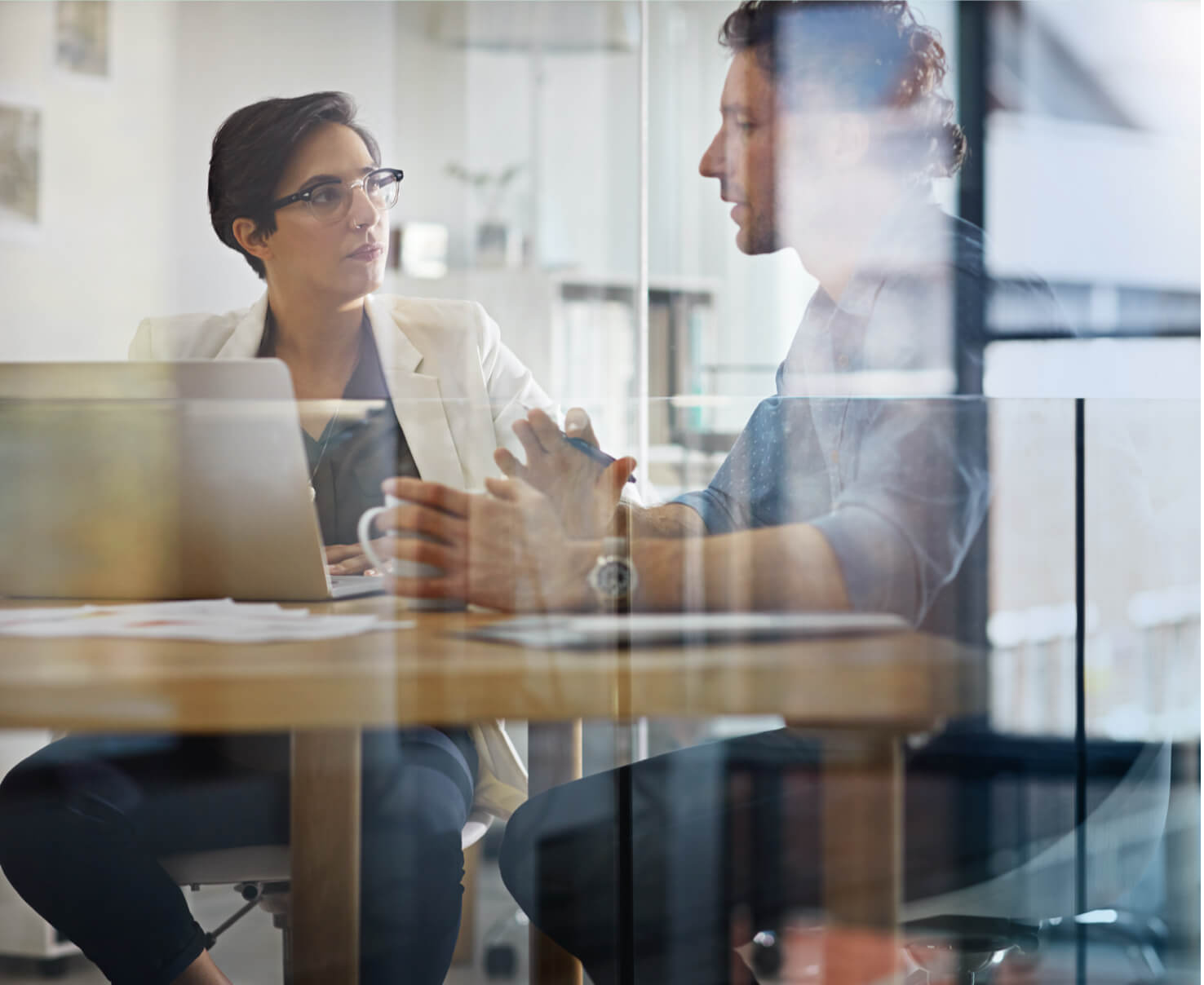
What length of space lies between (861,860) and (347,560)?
0.70m

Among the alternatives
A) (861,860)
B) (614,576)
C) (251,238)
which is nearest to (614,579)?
(614,576)

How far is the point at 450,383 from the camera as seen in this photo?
120 cm

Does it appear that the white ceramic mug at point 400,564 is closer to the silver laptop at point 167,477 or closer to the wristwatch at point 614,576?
the silver laptop at point 167,477

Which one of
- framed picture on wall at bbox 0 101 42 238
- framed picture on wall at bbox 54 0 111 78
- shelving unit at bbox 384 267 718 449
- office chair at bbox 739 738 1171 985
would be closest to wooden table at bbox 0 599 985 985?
office chair at bbox 739 738 1171 985

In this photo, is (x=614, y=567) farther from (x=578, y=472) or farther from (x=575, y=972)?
(x=575, y=972)

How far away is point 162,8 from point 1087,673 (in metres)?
1.34

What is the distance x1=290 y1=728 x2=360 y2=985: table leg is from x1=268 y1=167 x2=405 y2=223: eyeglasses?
59 cm

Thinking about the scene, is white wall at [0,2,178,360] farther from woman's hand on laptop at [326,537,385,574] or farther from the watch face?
Result: the watch face

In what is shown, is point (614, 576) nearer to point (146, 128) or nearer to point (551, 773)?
point (551, 773)

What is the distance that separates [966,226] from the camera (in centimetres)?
125

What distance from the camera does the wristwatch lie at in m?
1.21

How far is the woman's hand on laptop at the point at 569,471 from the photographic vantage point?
3.93ft

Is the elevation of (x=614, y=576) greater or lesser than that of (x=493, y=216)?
lesser

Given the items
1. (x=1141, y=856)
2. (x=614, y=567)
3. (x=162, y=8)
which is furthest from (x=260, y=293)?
(x=1141, y=856)
